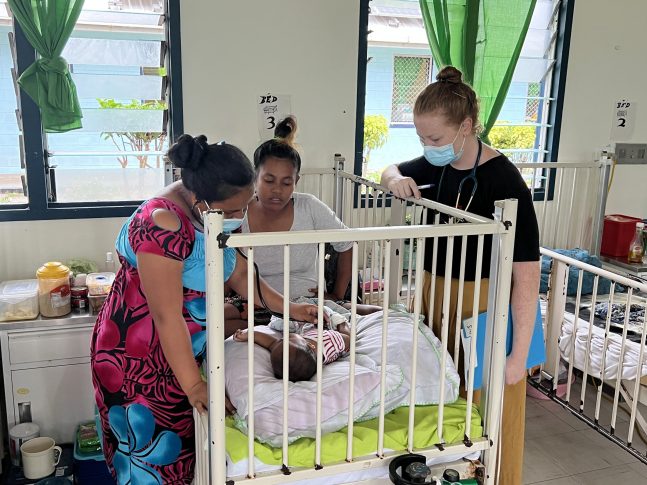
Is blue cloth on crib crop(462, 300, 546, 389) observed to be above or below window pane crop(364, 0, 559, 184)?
below

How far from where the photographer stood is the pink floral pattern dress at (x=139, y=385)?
1.60 m

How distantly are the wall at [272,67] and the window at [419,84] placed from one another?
193mm

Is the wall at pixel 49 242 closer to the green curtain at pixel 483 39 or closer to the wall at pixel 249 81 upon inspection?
the wall at pixel 249 81

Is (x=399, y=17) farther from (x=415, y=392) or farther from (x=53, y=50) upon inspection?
(x=415, y=392)

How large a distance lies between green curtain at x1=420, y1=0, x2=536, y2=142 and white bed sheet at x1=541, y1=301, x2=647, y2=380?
1.22 m

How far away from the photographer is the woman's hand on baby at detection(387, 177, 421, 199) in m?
1.82

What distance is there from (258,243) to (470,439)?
2.39 feet

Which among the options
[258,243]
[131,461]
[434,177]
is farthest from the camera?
[434,177]

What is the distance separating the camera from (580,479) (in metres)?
2.53

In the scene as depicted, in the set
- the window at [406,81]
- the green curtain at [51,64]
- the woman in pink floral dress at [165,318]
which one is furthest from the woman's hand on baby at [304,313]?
the window at [406,81]

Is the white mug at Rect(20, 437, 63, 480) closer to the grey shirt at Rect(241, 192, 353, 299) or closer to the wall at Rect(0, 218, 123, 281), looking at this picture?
the wall at Rect(0, 218, 123, 281)

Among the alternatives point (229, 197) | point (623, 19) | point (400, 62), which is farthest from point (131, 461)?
point (623, 19)

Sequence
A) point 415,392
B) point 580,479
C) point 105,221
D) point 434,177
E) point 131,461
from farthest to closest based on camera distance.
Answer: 1. point 105,221
2. point 580,479
3. point 434,177
4. point 131,461
5. point 415,392

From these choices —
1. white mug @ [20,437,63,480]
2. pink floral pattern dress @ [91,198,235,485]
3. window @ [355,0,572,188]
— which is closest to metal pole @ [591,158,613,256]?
window @ [355,0,572,188]
